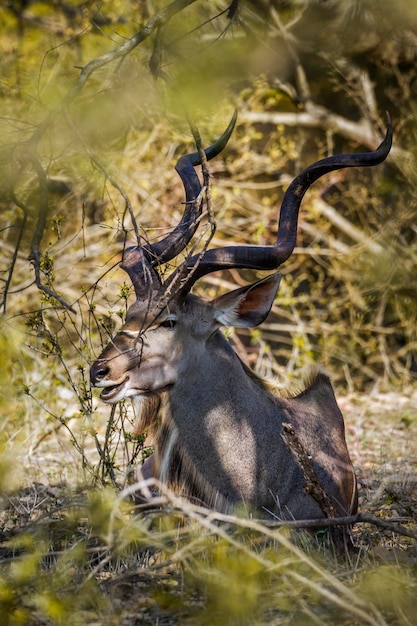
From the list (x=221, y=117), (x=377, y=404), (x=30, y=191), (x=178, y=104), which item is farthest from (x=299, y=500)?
(x=221, y=117)

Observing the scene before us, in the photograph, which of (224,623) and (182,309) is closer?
(224,623)

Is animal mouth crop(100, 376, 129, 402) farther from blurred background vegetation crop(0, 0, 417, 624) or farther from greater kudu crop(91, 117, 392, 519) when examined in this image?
blurred background vegetation crop(0, 0, 417, 624)

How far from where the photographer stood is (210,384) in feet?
13.1

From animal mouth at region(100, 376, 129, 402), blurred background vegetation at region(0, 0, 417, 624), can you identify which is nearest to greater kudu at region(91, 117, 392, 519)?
animal mouth at region(100, 376, 129, 402)

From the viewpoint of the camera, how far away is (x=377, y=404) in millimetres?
8266

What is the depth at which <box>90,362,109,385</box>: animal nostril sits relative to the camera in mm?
3635

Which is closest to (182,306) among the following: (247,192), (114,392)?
(114,392)

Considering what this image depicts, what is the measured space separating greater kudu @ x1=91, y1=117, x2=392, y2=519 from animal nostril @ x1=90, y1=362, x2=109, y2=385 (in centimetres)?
7

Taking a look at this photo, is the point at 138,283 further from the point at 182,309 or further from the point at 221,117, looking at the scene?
the point at 221,117

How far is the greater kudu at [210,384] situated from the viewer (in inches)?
152

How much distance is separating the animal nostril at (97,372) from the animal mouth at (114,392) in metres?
0.08

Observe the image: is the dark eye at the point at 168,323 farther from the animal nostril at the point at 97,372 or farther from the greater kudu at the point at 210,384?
the animal nostril at the point at 97,372

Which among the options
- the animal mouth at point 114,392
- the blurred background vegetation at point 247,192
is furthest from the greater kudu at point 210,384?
the blurred background vegetation at point 247,192

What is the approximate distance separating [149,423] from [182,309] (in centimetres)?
52
